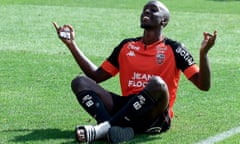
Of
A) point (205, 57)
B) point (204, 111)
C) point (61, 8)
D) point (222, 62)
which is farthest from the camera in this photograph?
point (61, 8)

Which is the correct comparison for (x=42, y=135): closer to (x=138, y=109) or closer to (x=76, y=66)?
(x=138, y=109)

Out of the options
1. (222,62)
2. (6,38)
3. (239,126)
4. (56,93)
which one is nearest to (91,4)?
(6,38)

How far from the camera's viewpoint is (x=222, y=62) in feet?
39.0

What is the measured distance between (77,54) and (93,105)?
24.7 inches

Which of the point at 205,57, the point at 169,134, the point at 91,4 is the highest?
the point at 205,57

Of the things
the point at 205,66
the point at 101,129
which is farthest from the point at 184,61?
the point at 101,129

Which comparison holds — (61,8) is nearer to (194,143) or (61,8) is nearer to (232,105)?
(232,105)

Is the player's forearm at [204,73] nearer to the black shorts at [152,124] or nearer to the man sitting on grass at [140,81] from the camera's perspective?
the man sitting on grass at [140,81]

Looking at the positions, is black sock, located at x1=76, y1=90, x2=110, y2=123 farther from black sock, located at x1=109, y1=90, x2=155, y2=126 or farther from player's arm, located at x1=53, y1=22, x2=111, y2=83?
player's arm, located at x1=53, y1=22, x2=111, y2=83

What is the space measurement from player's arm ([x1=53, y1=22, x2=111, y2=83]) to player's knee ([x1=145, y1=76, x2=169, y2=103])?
861 millimetres

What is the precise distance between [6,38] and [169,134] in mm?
7370

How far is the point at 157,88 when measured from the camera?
688 cm

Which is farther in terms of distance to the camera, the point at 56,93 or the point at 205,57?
the point at 56,93

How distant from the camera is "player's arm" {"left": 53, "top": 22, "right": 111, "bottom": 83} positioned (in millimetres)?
7551
